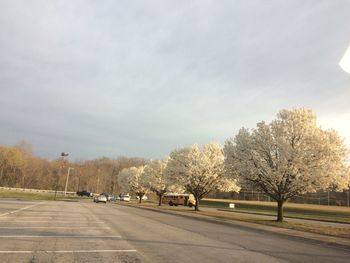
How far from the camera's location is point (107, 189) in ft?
525

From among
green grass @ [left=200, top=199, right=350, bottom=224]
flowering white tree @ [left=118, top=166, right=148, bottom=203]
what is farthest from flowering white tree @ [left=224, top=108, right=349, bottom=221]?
flowering white tree @ [left=118, top=166, right=148, bottom=203]

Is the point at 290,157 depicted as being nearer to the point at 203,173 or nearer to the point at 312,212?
the point at 203,173

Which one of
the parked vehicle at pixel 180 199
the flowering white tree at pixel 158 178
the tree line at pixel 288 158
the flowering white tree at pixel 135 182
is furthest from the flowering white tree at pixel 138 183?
the tree line at pixel 288 158

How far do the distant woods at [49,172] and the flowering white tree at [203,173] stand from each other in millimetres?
60271

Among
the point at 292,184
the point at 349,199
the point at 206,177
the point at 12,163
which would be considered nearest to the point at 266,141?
the point at 292,184

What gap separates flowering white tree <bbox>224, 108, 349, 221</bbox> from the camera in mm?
28438

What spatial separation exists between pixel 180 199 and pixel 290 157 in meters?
51.3

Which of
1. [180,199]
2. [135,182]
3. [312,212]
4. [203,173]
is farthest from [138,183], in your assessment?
[312,212]

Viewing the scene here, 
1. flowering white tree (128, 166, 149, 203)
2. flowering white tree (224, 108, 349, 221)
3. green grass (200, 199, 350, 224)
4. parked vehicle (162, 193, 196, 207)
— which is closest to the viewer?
flowering white tree (224, 108, 349, 221)

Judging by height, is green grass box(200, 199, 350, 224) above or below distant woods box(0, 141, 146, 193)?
below

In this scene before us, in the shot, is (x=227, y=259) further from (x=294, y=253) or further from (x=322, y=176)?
(x=322, y=176)

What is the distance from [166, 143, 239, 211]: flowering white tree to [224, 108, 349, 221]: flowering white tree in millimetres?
15905

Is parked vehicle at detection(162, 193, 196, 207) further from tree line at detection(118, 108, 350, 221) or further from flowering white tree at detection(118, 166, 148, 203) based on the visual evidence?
tree line at detection(118, 108, 350, 221)

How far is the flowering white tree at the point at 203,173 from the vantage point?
4894cm
